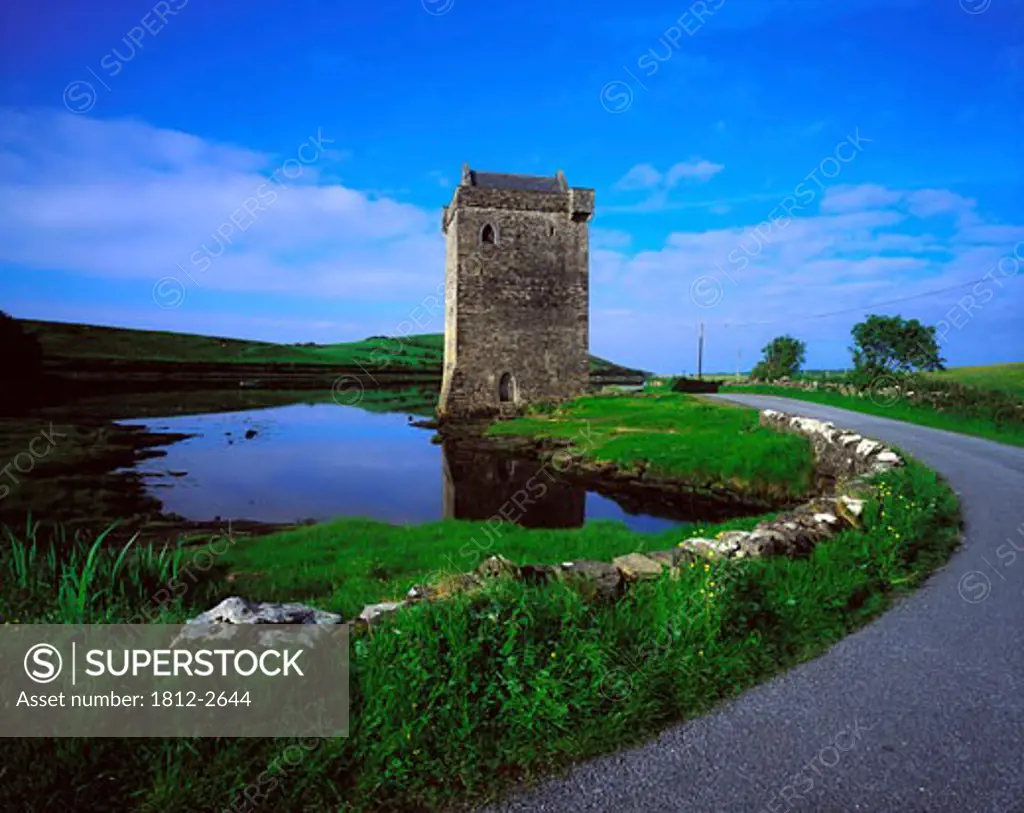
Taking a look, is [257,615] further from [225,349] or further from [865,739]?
[225,349]

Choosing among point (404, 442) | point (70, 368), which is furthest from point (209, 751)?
point (70, 368)

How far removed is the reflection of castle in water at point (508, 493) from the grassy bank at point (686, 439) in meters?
2.77

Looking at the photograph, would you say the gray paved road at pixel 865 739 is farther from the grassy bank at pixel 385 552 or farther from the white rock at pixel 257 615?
the grassy bank at pixel 385 552

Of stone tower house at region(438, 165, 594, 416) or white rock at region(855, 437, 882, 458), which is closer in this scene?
white rock at region(855, 437, 882, 458)

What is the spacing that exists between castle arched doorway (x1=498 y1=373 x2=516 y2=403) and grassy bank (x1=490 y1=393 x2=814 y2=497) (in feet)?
11.0

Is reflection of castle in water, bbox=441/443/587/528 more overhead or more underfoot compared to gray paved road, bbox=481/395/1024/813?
more underfoot

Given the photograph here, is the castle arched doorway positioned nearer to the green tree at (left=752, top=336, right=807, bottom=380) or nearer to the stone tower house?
the stone tower house

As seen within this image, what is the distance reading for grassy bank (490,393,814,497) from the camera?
17.4 meters

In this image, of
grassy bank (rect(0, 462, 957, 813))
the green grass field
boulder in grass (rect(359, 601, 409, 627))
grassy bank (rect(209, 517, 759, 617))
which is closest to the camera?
grassy bank (rect(0, 462, 957, 813))

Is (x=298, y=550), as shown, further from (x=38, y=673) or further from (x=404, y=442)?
(x=404, y=442)

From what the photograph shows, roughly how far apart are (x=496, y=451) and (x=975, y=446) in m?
16.9

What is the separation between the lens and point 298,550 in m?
11.2

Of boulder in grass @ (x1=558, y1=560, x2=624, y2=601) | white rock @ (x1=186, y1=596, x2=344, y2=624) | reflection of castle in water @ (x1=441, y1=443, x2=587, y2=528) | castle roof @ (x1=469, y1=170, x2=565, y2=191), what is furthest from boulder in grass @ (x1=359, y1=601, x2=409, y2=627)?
castle roof @ (x1=469, y1=170, x2=565, y2=191)

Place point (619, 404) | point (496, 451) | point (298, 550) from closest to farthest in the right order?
point (298, 550) → point (496, 451) → point (619, 404)
